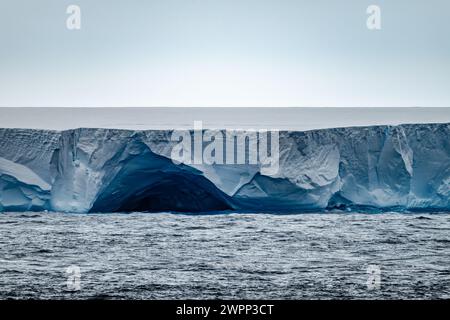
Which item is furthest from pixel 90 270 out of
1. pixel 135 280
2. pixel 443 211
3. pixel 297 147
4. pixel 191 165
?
pixel 443 211

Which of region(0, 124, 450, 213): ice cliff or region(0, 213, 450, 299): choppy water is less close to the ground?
region(0, 124, 450, 213): ice cliff

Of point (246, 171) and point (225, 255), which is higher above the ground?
point (246, 171)

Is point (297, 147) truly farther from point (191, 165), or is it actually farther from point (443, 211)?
point (443, 211)

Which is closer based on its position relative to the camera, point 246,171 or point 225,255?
point 225,255
